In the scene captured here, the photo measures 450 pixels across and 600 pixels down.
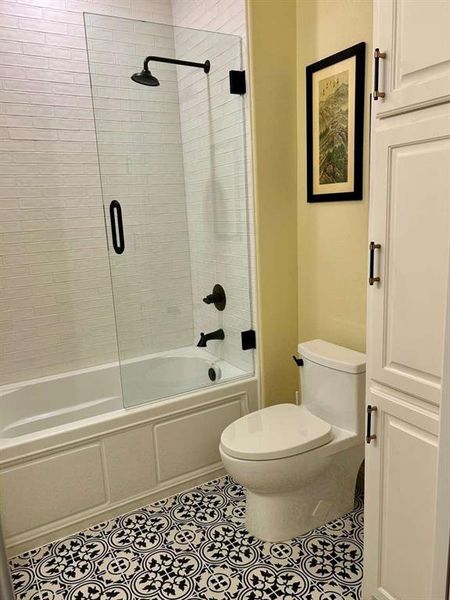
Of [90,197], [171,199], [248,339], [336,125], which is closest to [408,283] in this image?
[336,125]

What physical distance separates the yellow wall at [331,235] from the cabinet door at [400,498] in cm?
72

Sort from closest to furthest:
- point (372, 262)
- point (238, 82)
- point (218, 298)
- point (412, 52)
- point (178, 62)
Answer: point (412, 52) → point (372, 262) → point (238, 82) → point (178, 62) → point (218, 298)

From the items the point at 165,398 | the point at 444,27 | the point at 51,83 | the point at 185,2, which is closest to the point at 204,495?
the point at 165,398

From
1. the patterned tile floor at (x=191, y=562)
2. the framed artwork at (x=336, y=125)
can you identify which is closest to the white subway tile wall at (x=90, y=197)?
the framed artwork at (x=336, y=125)

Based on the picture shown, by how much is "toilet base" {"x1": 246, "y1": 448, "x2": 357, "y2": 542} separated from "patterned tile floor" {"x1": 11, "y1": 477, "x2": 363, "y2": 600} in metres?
0.04

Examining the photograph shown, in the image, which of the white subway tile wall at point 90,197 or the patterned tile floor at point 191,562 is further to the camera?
the white subway tile wall at point 90,197

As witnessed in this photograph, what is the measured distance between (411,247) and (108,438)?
1.55 metres

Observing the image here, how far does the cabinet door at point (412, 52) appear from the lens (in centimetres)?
105

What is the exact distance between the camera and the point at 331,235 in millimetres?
2119

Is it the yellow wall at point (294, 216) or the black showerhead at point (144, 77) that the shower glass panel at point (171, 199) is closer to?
the black showerhead at point (144, 77)

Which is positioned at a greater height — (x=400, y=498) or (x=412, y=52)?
(x=412, y=52)

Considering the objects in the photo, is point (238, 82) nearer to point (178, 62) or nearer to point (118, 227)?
point (178, 62)

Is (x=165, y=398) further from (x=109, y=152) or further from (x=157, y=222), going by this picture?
(x=109, y=152)

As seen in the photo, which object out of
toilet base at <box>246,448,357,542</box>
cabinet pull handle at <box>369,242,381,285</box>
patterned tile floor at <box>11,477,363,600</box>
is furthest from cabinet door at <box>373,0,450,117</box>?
patterned tile floor at <box>11,477,363,600</box>
